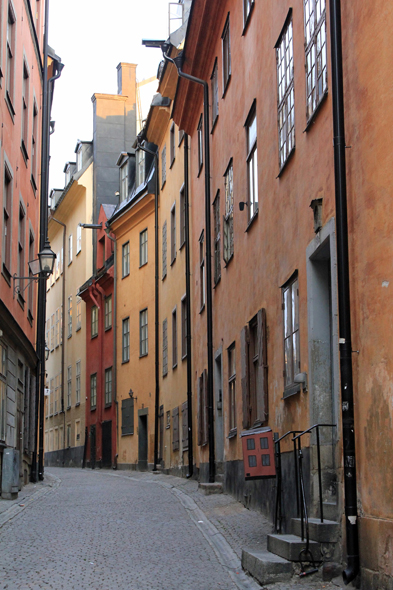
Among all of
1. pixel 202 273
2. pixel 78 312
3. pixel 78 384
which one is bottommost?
pixel 78 384

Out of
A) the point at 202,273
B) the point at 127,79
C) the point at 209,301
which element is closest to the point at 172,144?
the point at 202,273

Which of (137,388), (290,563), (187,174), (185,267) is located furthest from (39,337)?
(290,563)

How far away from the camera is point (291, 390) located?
10453 millimetres

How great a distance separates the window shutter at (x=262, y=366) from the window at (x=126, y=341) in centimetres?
2050

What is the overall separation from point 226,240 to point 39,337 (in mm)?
6747

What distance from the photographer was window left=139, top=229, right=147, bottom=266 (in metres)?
31.6

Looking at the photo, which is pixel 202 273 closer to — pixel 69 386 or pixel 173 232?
pixel 173 232

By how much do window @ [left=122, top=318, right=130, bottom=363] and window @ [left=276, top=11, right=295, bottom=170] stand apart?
71.7 ft

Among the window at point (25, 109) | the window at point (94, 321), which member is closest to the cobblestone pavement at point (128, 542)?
the window at point (25, 109)

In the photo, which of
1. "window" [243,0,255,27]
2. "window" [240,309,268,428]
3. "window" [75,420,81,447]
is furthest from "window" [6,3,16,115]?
"window" [75,420,81,447]

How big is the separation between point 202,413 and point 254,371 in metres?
6.65

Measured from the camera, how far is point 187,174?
24.0 meters

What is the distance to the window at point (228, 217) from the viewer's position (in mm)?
16569

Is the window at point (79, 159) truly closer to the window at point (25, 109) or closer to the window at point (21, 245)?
the window at point (25, 109)
